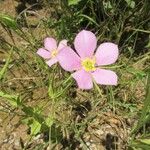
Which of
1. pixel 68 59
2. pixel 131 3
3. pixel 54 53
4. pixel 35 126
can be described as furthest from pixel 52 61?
pixel 131 3

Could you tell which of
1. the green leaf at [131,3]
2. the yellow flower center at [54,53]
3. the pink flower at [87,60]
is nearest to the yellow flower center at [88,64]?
the pink flower at [87,60]

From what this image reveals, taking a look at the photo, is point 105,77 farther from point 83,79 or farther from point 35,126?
point 35,126

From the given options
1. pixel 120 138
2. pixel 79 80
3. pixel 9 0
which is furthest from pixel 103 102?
pixel 9 0

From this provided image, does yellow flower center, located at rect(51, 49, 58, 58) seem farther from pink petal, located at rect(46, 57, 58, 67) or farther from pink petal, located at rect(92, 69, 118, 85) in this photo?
pink petal, located at rect(92, 69, 118, 85)

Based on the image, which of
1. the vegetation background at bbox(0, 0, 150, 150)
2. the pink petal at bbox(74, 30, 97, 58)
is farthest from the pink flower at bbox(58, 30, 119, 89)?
the vegetation background at bbox(0, 0, 150, 150)

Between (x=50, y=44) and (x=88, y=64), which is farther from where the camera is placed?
(x=50, y=44)

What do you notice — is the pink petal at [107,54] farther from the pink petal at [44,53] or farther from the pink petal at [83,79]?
the pink petal at [44,53]
